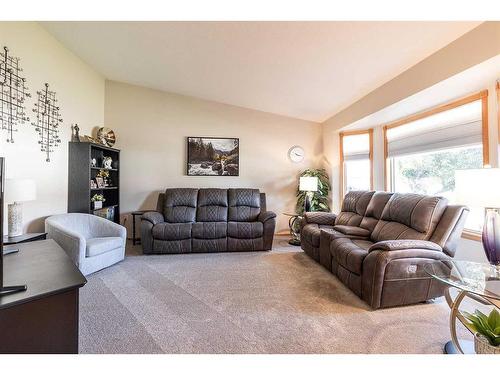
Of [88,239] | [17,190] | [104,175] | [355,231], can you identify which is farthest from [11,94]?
[355,231]

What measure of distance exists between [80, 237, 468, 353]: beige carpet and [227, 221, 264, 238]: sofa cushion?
86 cm

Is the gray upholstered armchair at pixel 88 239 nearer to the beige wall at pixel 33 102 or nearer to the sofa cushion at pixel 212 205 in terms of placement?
the beige wall at pixel 33 102

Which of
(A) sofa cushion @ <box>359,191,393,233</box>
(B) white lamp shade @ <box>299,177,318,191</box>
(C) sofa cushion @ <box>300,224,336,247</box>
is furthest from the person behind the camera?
(B) white lamp shade @ <box>299,177,318,191</box>

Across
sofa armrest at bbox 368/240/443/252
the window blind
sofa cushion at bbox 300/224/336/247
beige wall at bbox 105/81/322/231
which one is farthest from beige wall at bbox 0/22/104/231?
the window blind

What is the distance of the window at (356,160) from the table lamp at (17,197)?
4.69 metres

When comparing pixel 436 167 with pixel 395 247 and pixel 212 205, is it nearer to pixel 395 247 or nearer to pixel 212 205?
pixel 395 247

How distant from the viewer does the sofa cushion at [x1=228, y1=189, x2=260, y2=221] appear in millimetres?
4164

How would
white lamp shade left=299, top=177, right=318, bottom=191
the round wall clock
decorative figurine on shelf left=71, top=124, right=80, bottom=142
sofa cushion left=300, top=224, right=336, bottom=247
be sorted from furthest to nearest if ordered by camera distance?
1. the round wall clock
2. white lamp shade left=299, top=177, right=318, bottom=191
3. decorative figurine on shelf left=71, top=124, right=80, bottom=142
4. sofa cushion left=300, top=224, right=336, bottom=247

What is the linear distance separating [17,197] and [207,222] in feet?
7.74

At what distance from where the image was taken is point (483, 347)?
1277 millimetres

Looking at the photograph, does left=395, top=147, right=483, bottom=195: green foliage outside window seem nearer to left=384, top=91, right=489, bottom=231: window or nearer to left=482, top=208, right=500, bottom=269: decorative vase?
left=384, top=91, right=489, bottom=231: window
